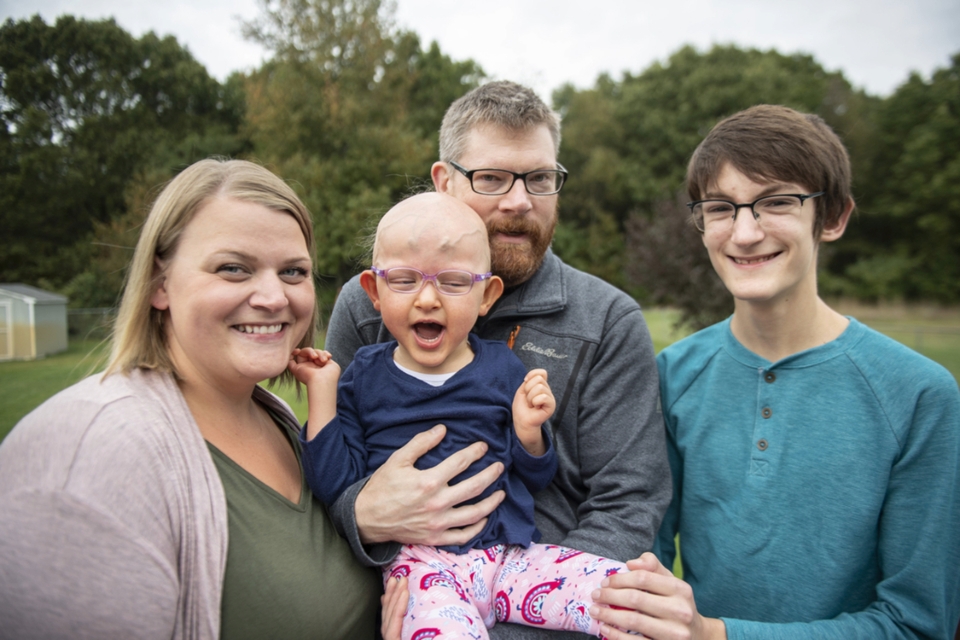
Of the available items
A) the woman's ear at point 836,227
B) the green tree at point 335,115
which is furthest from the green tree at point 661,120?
the woman's ear at point 836,227

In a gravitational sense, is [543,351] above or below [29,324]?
above

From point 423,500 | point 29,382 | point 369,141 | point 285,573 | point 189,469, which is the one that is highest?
point 369,141

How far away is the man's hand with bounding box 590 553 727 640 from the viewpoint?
180 centimetres

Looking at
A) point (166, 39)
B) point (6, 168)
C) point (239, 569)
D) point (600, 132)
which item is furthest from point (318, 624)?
point (600, 132)

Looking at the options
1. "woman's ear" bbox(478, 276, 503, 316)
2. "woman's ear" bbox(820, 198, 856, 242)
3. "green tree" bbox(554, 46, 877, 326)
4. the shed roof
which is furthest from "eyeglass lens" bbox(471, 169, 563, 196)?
"green tree" bbox(554, 46, 877, 326)

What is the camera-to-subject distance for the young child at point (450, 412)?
6.37ft

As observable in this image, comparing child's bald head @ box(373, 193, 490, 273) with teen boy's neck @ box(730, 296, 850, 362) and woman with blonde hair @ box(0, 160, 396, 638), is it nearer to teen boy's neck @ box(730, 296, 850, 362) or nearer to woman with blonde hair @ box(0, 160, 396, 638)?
woman with blonde hair @ box(0, 160, 396, 638)

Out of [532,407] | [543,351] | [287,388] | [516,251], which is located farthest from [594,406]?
[287,388]

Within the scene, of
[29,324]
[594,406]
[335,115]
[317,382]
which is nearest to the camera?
[317,382]

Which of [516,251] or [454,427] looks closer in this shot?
[454,427]

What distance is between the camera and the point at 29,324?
29.0ft

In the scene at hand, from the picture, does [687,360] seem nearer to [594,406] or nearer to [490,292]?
[594,406]

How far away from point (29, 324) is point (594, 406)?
32.6 feet

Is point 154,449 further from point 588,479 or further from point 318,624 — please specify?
point 588,479
